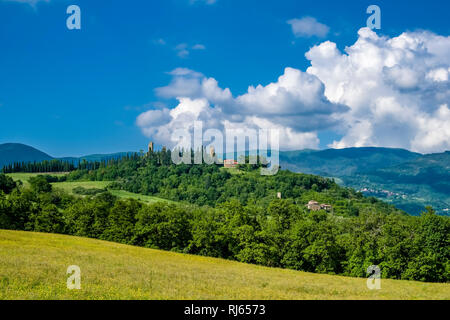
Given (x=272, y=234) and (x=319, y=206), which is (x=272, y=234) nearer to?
(x=272, y=234)

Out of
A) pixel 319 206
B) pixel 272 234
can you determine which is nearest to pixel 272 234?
pixel 272 234

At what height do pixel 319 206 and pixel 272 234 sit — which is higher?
pixel 272 234

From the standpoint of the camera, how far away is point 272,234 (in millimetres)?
61281

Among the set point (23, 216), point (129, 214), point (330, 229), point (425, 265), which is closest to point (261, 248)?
point (330, 229)

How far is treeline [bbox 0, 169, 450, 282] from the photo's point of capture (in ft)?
177

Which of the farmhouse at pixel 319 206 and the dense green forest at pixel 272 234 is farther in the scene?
the farmhouse at pixel 319 206

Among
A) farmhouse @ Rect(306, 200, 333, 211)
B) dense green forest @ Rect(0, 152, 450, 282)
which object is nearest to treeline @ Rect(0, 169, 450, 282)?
dense green forest @ Rect(0, 152, 450, 282)

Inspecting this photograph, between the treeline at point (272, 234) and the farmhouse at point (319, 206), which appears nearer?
the treeline at point (272, 234)

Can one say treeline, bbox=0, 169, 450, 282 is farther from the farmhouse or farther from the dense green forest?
the farmhouse

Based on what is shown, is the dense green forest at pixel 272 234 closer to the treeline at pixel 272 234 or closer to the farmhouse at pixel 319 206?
the treeline at pixel 272 234

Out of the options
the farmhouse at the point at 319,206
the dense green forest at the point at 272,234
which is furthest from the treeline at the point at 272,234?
the farmhouse at the point at 319,206

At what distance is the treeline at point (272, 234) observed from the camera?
53.9 m

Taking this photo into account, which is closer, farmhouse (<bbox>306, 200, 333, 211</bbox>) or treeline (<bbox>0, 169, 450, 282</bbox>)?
treeline (<bbox>0, 169, 450, 282</bbox>)

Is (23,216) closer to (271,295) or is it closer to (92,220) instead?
(92,220)
